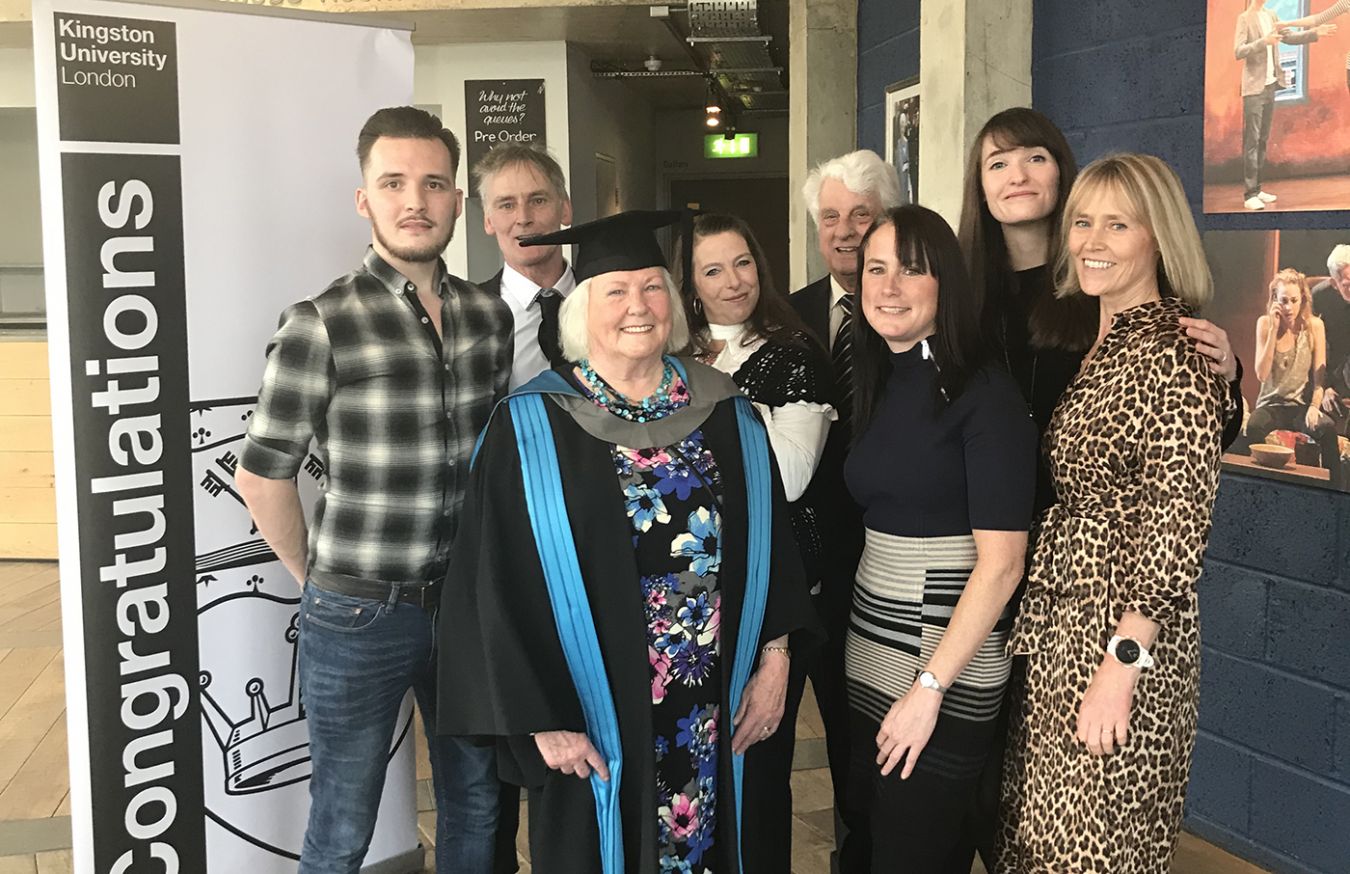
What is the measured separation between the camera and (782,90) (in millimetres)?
9516

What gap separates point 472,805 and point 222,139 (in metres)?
1.54

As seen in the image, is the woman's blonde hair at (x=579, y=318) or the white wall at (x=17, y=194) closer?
the woman's blonde hair at (x=579, y=318)

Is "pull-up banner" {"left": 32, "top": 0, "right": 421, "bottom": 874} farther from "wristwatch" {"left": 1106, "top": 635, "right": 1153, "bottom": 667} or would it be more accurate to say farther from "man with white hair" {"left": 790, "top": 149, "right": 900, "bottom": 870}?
"wristwatch" {"left": 1106, "top": 635, "right": 1153, "bottom": 667}

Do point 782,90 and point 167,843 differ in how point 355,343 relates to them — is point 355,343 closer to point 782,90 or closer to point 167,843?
point 167,843

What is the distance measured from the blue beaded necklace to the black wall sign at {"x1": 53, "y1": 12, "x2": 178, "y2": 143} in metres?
1.14

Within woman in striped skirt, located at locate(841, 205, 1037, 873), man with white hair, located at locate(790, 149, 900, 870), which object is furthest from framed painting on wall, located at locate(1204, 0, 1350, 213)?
woman in striped skirt, located at locate(841, 205, 1037, 873)

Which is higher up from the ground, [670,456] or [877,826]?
[670,456]

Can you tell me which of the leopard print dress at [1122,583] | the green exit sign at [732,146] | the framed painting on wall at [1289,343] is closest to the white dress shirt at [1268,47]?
the framed painting on wall at [1289,343]

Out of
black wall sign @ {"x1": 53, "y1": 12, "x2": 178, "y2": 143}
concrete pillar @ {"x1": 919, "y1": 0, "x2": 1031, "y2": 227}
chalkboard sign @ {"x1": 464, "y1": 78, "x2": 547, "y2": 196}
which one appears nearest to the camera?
black wall sign @ {"x1": 53, "y1": 12, "x2": 178, "y2": 143}

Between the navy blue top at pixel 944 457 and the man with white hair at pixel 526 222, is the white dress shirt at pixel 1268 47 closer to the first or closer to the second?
the navy blue top at pixel 944 457

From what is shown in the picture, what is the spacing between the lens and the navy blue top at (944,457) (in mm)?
1931

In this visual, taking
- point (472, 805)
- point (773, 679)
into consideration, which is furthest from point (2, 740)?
point (773, 679)

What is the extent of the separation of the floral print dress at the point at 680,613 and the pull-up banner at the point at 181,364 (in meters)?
1.12

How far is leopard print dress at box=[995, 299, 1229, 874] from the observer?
5.92 feet
